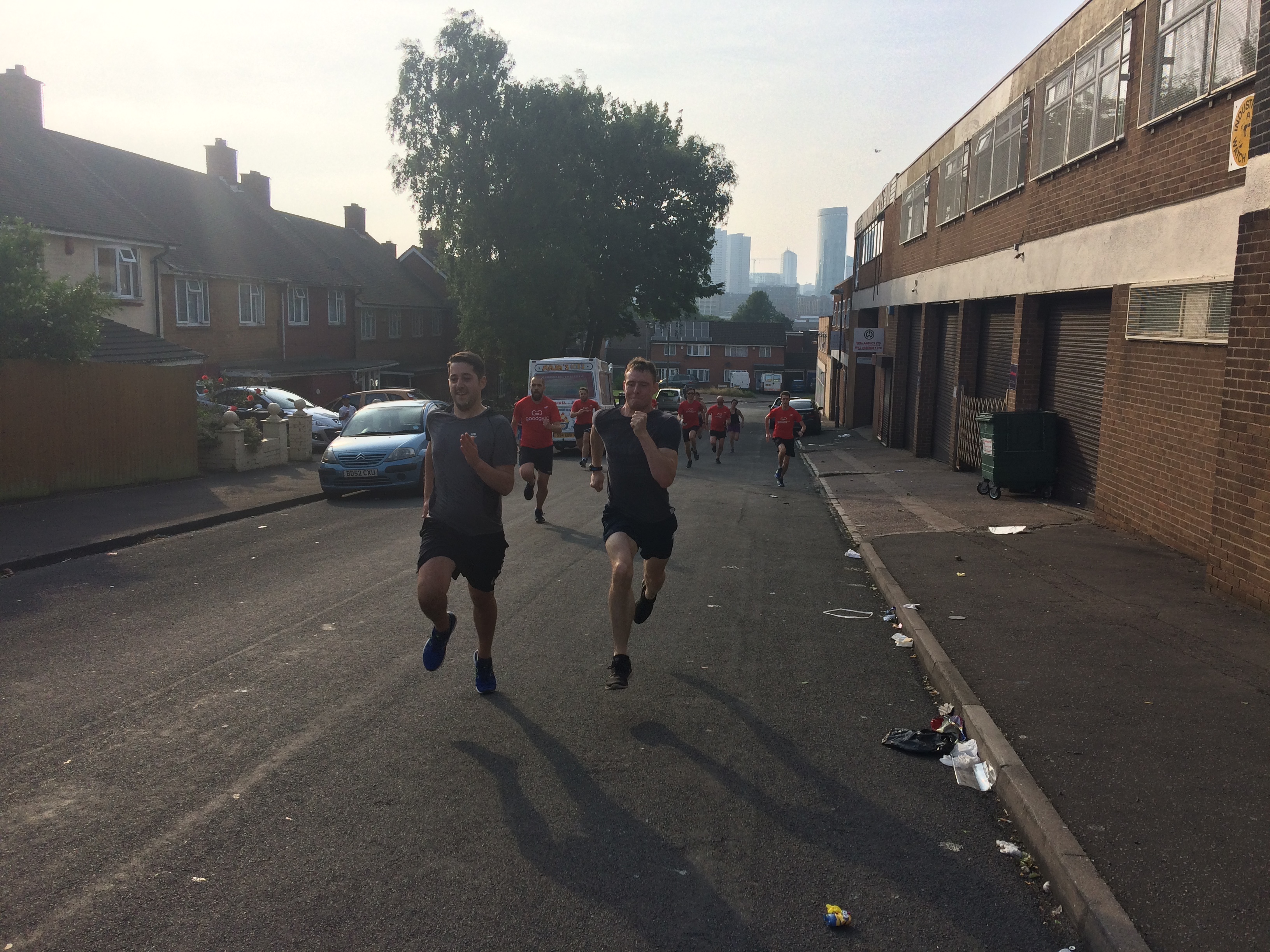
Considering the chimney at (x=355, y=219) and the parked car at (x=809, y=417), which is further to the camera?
the chimney at (x=355, y=219)

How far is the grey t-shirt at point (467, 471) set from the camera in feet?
19.6

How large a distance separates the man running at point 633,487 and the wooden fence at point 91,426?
11.4 m

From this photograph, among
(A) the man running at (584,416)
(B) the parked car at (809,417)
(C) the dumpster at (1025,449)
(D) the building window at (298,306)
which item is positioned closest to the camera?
(C) the dumpster at (1025,449)

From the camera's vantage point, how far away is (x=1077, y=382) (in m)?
15.4

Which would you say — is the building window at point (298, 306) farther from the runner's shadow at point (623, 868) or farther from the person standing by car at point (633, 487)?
the runner's shadow at point (623, 868)

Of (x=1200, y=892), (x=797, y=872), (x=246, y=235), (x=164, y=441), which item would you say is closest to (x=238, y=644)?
(x=797, y=872)

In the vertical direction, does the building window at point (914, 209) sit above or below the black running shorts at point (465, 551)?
above

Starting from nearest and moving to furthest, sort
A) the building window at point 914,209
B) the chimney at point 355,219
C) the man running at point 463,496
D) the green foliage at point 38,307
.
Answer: the man running at point 463,496 < the green foliage at point 38,307 < the building window at point 914,209 < the chimney at point 355,219

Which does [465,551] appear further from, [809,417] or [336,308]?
[336,308]

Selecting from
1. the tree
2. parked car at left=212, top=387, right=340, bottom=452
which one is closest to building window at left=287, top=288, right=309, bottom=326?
parked car at left=212, top=387, right=340, bottom=452

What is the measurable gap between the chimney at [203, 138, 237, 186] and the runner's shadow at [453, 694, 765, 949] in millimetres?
44035

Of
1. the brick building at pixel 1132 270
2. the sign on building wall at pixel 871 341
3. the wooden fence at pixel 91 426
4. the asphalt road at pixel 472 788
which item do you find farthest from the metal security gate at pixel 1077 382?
the sign on building wall at pixel 871 341

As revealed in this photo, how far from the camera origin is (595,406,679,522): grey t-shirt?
6426 mm

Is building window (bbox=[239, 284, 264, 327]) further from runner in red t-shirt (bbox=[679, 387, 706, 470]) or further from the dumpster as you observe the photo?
the dumpster
